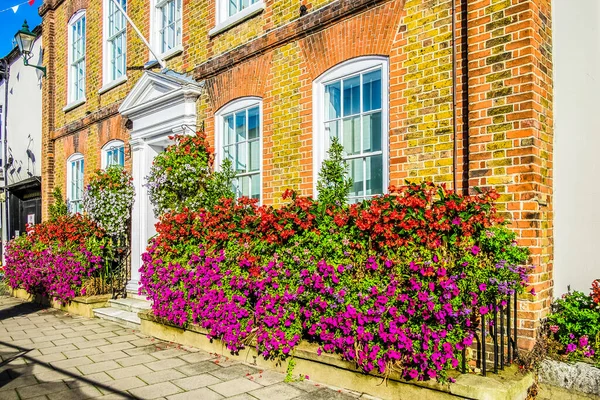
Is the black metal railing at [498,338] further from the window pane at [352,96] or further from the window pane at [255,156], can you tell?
the window pane at [255,156]

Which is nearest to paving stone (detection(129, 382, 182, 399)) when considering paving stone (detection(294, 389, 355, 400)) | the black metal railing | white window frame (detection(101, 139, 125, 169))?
paving stone (detection(294, 389, 355, 400))

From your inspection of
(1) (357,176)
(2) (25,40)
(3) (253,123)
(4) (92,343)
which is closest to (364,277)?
(1) (357,176)

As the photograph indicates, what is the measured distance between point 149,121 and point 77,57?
4577mm

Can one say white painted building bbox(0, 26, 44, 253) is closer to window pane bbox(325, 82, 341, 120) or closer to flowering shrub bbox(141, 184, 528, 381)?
flowering shrub bbox(141, 184, 528, 381)

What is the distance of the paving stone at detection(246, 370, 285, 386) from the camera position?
15.9ft

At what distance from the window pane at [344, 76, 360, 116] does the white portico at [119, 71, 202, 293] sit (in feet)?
9.90

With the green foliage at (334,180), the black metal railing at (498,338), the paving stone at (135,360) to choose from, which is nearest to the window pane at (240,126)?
the green foliage at (334,180)

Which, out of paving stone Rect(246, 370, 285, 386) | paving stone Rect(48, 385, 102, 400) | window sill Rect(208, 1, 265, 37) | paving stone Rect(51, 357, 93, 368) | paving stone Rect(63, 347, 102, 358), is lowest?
paving stone Rect(63, 347, 102, 358)

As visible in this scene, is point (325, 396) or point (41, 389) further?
point (41, 389)

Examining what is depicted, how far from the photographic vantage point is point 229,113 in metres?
7.61

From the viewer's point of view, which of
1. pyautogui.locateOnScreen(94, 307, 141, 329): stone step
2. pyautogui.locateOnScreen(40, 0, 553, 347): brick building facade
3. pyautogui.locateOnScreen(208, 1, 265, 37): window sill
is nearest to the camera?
pyautogui.locateOnScreen(40, 0, 553, 347): brick building facade

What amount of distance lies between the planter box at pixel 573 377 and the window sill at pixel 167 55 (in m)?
7.27

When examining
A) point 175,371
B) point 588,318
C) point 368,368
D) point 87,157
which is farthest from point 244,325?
point 87,157

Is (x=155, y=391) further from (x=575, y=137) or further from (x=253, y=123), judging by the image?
(x=575, y=137)
